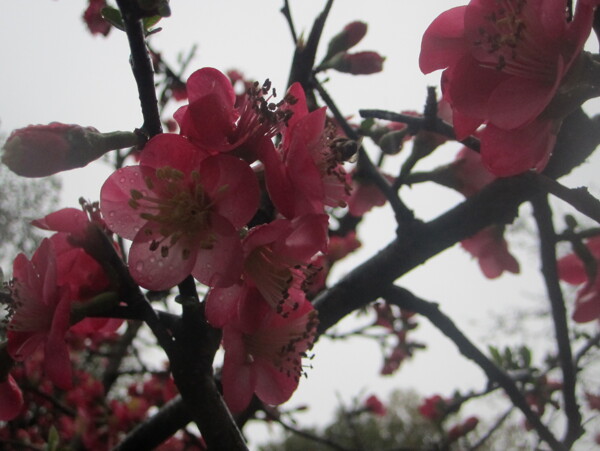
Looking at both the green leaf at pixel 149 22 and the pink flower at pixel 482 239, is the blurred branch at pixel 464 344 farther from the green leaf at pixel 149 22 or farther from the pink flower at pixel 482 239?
the green leaf at pixel 149 22

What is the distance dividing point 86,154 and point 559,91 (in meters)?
0.70

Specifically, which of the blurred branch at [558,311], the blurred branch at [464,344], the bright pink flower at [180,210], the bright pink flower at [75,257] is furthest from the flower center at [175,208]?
the blurred branch at [558,311]

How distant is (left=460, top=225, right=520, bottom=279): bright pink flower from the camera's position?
64.4 inches

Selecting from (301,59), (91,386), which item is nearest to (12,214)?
(91,386)

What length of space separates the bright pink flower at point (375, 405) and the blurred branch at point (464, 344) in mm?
2876

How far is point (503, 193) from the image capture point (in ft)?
4.06

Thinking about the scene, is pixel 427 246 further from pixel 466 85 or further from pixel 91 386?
pixel 91 386

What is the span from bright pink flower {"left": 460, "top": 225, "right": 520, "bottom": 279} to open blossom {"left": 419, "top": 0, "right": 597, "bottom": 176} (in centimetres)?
86

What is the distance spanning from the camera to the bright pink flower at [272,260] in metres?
0.77

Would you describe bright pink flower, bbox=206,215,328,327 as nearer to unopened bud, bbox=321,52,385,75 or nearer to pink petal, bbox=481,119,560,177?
pink petal, bbox=481,119,560,177

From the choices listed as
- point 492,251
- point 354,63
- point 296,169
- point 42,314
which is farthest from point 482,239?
point 42,314

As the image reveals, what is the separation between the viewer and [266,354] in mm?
938

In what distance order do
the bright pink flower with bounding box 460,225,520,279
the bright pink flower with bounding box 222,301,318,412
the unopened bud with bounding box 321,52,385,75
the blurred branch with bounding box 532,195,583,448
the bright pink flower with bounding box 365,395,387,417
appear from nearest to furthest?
the bright pink flower with bounding box 222,301,318,412, the blurred branch with bounding box 532,195,583,448, the unopened bud with bounding box 321,52,385,75, the bright pink flower with bounding box 460,225,520,279, the bright pink flower with bounding box 365,395,387,417

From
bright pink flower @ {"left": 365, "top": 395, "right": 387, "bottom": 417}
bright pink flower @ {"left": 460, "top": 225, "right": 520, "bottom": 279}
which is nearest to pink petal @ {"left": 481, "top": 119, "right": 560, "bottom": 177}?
bright pink flower @ {"left": 460, "top": 225, "right": 520, "bottom": 279}
